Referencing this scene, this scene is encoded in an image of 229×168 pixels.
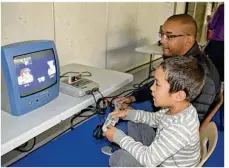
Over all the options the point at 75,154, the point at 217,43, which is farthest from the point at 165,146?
the point at 217,43

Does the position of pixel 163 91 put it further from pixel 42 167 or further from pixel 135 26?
pixel 135 26

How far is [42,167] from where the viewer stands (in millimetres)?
1369

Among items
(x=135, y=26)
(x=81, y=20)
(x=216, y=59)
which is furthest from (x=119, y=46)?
(x=216, y=59)

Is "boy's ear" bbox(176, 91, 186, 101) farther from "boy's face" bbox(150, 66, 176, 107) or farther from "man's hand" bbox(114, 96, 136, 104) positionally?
"man's hand" bbox(114, 96, 136, 104)

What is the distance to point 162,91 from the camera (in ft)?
3.58

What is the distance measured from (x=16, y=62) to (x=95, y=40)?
1.42m

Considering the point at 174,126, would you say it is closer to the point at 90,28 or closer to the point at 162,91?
the point at 162,91

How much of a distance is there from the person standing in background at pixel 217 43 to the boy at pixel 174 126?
78.0 inches

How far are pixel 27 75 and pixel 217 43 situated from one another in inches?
96.8

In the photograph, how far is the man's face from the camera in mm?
1586

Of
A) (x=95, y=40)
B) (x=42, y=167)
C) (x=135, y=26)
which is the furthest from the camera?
(x=135, y=26)

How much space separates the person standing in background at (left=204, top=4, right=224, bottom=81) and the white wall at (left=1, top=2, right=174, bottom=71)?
33.9 inches

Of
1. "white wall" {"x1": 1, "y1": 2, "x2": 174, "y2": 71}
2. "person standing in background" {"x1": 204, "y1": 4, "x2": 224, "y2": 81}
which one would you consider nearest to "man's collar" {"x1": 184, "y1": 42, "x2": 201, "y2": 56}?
"white wall" {"x1": 1, "y1": 2, "x2": 174, "y2": 71}

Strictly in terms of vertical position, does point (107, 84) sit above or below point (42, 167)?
above
